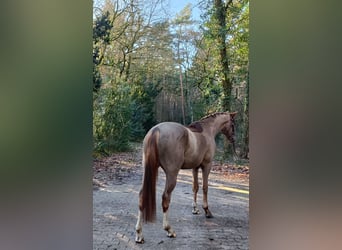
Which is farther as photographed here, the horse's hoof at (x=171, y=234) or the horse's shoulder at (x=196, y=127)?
the horse's shoulder at (x=196, y=127)

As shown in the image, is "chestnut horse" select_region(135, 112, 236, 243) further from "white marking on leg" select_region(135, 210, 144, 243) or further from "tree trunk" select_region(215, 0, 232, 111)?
"tree trunk" select_region(215, 0, 232, 111)

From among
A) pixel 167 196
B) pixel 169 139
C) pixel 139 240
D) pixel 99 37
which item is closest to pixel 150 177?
pixel 167 196

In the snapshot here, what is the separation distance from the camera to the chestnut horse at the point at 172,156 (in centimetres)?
185

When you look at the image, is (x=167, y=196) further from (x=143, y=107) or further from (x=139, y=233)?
(x=143, y=107)

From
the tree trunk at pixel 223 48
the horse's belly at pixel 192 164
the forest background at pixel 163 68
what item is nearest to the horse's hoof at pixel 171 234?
the horse's belly at pixel 192 164

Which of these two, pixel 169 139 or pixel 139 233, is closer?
pixel 139 233

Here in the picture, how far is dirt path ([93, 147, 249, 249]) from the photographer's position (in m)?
1.76

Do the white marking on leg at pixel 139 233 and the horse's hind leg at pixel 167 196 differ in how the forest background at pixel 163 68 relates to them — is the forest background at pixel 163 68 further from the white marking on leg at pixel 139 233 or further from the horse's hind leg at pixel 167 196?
the white marking on leg at pixel 139 233

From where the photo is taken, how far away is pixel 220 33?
1901 mm

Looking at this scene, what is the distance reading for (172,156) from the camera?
1.91m

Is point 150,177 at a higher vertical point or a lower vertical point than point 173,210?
higher

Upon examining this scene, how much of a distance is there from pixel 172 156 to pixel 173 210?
0.33 meters
